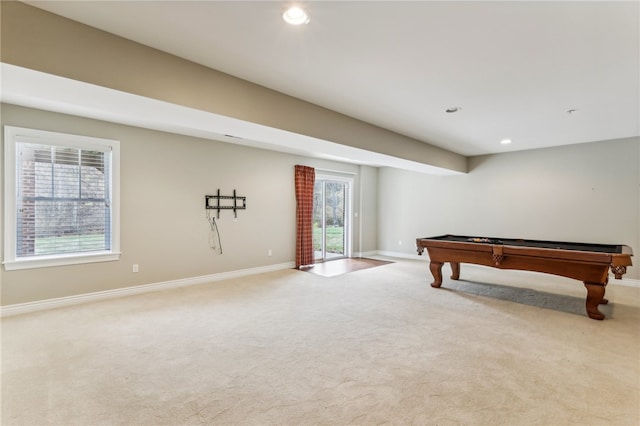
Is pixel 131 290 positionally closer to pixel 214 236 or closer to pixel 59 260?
pixel 59 260

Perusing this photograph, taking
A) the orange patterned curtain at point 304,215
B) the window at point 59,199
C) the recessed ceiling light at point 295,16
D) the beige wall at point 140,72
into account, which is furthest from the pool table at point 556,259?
the window at point 59,199

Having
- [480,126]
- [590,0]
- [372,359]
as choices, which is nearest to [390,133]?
[480,126]

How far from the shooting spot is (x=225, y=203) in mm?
5547

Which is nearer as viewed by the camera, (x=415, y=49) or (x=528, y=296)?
(x=415, y=49)

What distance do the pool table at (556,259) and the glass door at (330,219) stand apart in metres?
3.28

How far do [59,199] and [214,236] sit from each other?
2172mm

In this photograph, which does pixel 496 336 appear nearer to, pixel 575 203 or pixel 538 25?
pixel 538 25

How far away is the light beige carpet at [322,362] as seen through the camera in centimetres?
189

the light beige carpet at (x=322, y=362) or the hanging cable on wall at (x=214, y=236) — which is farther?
the hanging cable on wall at (x=214, y=236)

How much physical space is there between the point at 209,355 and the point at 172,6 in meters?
2.62

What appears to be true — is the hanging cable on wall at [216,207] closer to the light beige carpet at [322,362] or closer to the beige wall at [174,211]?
the beige wall at [174,211]

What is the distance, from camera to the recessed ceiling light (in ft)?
6.40

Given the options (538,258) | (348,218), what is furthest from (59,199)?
(538,258)

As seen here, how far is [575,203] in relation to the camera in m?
5.62
